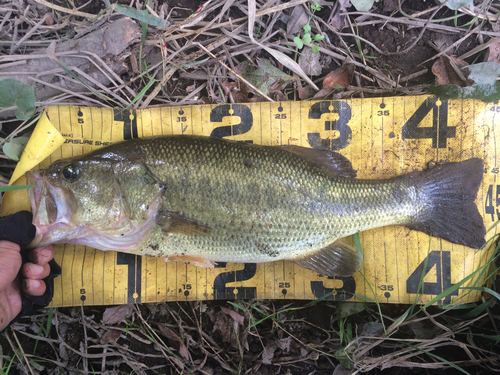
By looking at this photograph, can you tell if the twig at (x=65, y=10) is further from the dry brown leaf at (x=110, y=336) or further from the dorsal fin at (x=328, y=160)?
the dry brown leaf at (x=110, y=336)

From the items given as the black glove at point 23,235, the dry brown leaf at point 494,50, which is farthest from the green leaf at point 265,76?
the black glove at point 23,235

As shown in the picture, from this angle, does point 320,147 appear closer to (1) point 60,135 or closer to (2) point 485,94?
(2) point 485,94

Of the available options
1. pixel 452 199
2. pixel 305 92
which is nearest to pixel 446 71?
pixel 452 199

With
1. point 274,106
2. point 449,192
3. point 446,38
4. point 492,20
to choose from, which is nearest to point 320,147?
point 274,106

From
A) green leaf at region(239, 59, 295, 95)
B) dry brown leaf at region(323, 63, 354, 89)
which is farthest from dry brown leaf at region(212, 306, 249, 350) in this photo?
dry brown leaf at region(323, 63, 354, 89)

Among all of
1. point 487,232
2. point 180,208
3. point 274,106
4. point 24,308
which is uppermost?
point 274,106
